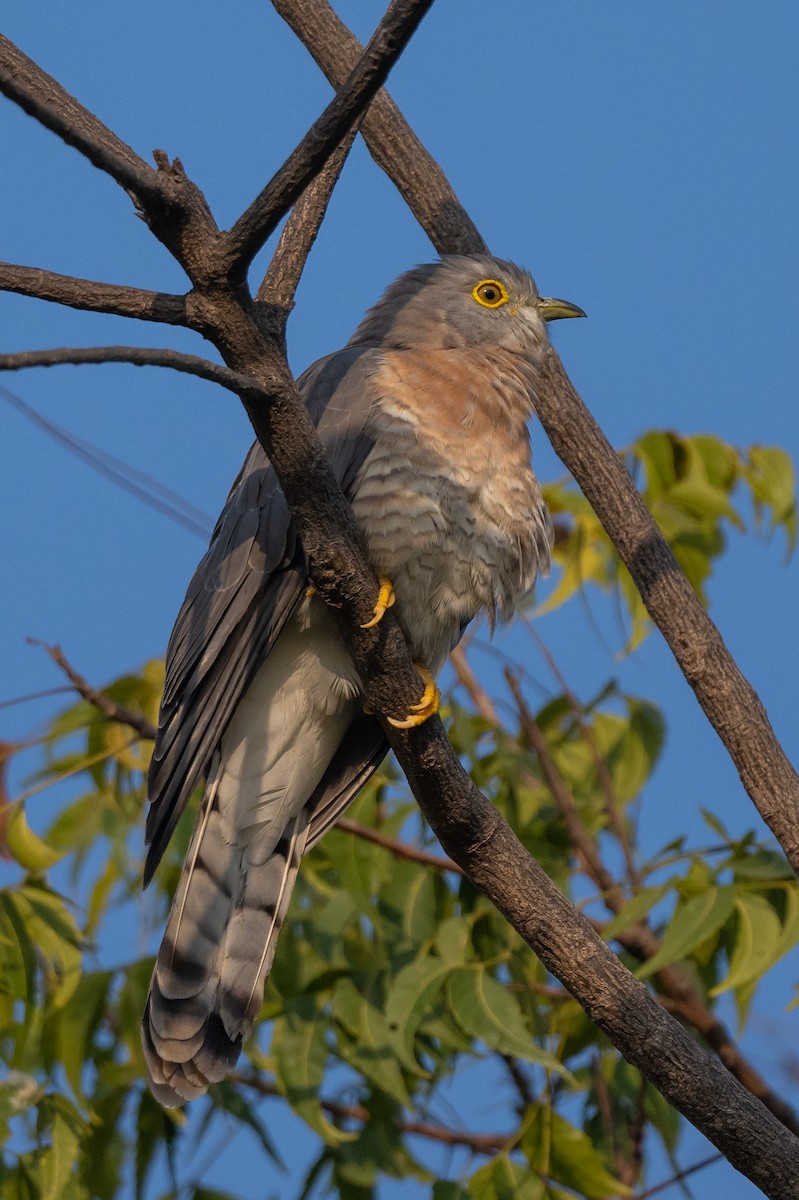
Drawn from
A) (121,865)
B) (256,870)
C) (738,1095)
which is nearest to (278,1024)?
(256,870)

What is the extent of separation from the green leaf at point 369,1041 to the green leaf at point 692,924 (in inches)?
25.0

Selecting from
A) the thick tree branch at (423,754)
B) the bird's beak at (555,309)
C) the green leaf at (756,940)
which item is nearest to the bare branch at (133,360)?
the thick tree branch at (423,754)

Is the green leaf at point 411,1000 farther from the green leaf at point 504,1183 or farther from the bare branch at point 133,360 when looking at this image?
the bare branch at point 133,360

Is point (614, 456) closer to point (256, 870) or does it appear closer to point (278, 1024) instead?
point (256, 870)

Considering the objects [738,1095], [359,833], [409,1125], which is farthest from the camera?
[409,1125]

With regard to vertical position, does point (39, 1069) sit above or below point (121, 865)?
below

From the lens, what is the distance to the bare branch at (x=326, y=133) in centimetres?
203

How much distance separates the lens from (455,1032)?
3.20 meters

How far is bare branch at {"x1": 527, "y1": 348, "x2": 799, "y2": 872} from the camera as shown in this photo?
280 cm

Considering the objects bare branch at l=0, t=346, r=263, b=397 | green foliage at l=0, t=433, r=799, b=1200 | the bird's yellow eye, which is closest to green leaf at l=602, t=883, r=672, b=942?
green foliage at l=0, t=433, r=799, b=1200

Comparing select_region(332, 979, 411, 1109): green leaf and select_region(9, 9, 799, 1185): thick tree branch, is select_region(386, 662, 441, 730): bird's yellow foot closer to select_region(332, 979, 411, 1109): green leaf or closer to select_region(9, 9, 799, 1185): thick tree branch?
select_region(9, 9, 799, 1185): thick tree branch

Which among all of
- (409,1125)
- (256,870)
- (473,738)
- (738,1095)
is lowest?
(738,1095)

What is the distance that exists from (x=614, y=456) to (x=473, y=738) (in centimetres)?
85

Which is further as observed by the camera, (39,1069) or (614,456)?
(39,1069)
